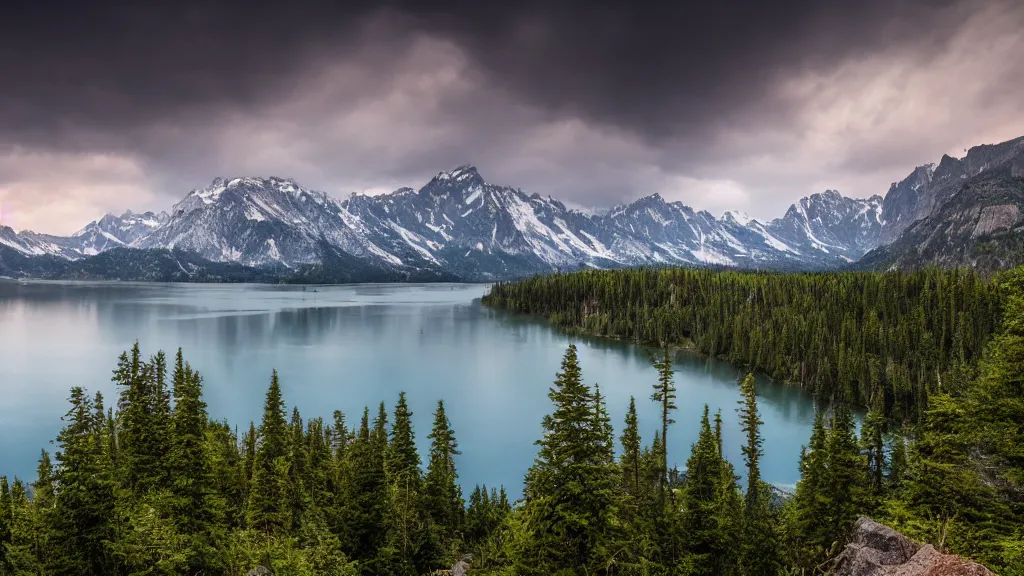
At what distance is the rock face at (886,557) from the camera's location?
403 inches

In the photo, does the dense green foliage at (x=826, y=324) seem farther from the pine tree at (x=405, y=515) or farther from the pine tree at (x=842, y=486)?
the pine tree at (x=405, y=515)

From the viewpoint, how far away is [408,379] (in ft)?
331

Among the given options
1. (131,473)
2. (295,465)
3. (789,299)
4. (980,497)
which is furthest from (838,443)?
(789,299)

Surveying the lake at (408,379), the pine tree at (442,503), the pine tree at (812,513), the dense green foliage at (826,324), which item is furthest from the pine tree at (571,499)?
the dense green foliage at (826,324)

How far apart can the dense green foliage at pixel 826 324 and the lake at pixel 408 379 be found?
7.34m

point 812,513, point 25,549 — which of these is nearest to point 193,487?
point 25,549

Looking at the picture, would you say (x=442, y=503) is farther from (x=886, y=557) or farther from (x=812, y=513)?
(x=886, y=557)

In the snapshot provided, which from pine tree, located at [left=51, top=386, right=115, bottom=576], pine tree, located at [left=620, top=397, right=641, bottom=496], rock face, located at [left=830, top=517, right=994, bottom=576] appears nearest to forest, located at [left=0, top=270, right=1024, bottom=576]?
pine tree, located at [left=51, top=386, right=115, bottom=576]

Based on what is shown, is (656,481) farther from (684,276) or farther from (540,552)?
(684,276)

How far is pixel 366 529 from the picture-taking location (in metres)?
28.0

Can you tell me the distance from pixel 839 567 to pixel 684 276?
174 m

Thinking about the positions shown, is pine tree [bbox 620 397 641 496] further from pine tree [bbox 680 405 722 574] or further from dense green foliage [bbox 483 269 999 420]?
dense green foliage [bbox 483 269 999 420]

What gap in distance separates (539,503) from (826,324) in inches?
4575

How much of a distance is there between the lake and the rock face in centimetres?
4256
